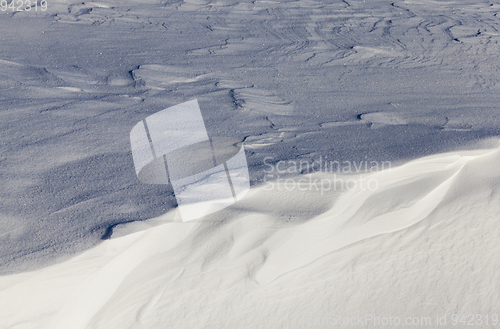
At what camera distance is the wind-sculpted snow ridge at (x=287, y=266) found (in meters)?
1.57

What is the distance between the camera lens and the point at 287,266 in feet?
5.66

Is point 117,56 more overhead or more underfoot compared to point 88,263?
more overhead

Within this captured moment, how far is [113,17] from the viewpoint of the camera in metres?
4.26

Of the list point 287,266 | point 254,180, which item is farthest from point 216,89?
point 287,266

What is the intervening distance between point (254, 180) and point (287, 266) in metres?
0.54

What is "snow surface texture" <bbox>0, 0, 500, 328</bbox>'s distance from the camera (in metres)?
1.62

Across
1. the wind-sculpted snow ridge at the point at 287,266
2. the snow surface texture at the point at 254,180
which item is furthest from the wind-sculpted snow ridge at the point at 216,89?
the wind-sculpted snow ridge at the point at 287,266

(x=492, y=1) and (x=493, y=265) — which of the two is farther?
(x=492, y=1)

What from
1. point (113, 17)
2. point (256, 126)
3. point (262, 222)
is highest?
point (113, 17)

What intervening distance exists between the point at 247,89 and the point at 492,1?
12.2 feet

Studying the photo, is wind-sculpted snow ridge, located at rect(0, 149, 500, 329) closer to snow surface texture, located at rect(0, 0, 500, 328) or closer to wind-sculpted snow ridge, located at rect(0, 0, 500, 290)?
snow surface texture, located at rect(0, 0, 500, 328)

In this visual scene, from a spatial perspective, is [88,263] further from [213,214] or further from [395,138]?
[395,138]

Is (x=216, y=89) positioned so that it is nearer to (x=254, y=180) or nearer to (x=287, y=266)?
(x=254, y=180)

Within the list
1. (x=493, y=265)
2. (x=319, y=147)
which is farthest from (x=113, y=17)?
(x=493, y=265)
